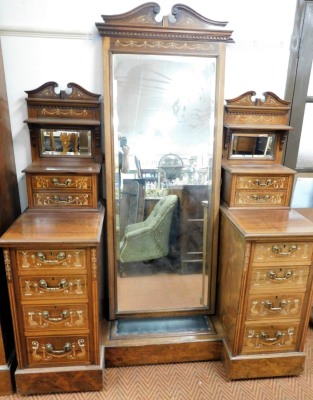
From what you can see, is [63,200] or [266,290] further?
[63,200]

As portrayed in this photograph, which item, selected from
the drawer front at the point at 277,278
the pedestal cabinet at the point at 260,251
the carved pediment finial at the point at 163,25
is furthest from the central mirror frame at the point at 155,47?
the drawer front at the point at 277,278

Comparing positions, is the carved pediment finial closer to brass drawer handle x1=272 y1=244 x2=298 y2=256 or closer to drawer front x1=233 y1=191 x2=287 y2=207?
drawer front x1=233 y1=191 x2=287 y2=207

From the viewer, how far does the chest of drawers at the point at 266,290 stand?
146 centimetres

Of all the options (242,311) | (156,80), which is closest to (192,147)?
(156,80)

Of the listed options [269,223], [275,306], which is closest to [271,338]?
[275,306]

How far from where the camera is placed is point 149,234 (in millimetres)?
1825

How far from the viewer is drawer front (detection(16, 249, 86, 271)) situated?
136cm

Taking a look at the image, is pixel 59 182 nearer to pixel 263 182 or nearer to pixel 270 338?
pixel 263 182

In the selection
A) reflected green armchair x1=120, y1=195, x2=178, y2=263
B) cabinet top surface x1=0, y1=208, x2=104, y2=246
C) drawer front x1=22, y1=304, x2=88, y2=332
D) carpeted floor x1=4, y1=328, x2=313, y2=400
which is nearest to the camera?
cabinet top surface x1=0, y1=208, x2=104, y2=246

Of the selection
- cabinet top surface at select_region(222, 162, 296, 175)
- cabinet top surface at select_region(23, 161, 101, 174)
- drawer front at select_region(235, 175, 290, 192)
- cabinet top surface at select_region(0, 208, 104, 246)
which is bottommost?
cabinet top surface at select_region(0, 208, 104, 246)

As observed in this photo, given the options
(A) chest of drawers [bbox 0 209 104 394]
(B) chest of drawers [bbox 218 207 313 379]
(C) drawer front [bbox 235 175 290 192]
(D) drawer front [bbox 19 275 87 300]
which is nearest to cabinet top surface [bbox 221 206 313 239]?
(B) chest of drawers [bbox 218 207 313 379]

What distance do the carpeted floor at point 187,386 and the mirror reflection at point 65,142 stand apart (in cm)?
125

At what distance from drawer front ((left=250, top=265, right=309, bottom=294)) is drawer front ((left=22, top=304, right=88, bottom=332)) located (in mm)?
844

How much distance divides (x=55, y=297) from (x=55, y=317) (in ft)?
0.36
